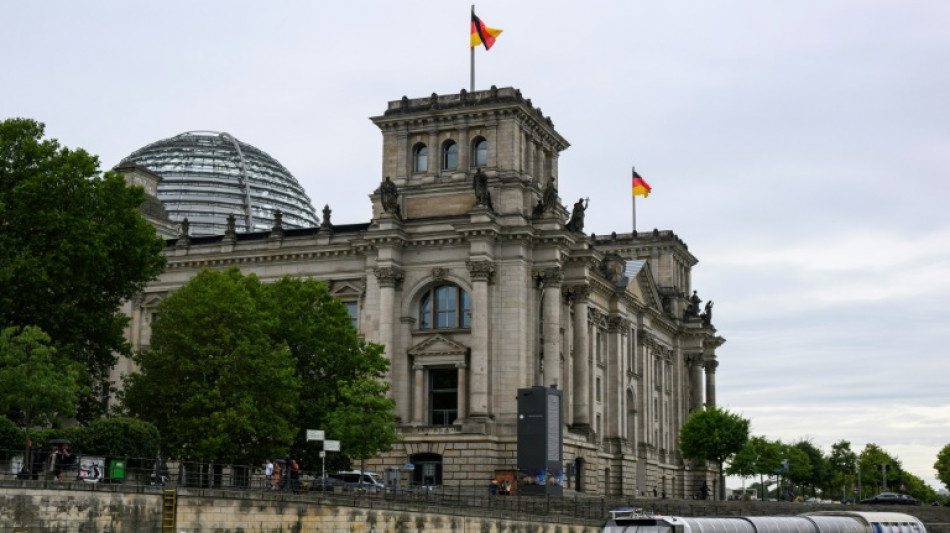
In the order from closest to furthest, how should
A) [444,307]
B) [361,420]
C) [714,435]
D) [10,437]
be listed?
[10,437]
[361,420]
[444,307]
[714,435]

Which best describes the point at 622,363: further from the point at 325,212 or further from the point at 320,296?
the point at 320,296

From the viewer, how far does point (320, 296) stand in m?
74.1

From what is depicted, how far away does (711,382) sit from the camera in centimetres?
13838

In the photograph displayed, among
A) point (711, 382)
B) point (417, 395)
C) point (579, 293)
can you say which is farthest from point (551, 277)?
point (711, 382)

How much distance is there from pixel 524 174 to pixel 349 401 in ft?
86.0

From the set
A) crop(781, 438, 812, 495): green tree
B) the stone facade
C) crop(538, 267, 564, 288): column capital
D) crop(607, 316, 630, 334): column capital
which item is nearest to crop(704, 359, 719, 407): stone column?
crop(781, 438, 812, 495): green tree

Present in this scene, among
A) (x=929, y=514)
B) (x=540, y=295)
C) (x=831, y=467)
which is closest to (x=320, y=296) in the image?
(x=540, y=295)

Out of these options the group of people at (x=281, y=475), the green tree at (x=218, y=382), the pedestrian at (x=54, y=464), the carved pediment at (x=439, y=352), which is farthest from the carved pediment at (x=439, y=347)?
the pedestrian at (x=54, y=464)

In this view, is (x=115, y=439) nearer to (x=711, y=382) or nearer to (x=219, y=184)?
(x=219, y=184)

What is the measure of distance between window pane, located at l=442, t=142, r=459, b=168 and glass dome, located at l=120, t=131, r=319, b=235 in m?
48.4

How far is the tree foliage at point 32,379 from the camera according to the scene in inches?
2079

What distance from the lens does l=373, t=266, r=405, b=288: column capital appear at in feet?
290

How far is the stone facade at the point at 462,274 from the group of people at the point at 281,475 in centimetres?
1760

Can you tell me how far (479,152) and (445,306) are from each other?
1122 centimetres
